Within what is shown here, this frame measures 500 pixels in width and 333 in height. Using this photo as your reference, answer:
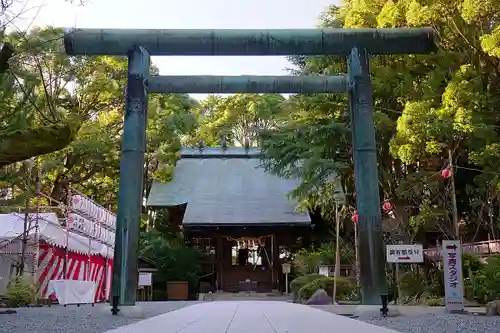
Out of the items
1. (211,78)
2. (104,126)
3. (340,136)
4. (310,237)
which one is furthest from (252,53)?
(310,237)

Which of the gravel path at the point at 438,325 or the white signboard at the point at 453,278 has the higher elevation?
the white signboard at the point at 453,278

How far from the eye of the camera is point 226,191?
26422mm

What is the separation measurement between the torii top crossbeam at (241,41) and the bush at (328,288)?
9933mm

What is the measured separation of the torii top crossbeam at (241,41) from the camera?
8.47m

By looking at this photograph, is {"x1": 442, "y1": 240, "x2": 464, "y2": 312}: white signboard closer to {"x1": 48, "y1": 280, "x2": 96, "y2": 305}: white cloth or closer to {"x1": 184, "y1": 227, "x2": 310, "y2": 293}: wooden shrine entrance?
{"x1": 48, "y1": 280, "x2": 96, "y2": 305}: white cloth

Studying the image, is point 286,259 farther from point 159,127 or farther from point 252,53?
point 252,53

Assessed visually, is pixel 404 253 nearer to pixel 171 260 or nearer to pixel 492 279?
pixel 492 279

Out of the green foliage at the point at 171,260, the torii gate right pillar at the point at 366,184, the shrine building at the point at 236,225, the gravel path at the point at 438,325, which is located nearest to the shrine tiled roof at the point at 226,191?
the shrine building at the point at 236,225

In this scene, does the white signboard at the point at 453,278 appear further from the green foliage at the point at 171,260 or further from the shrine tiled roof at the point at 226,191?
the green foliage at the point at 171,260

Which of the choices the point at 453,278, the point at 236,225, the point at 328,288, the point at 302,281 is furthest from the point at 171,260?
the point at 453,278

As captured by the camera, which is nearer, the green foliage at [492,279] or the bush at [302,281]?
the green foliage at [492,279]

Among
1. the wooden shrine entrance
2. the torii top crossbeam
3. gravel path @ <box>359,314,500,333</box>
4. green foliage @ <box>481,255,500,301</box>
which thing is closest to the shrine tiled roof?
the wooden shrine entrance

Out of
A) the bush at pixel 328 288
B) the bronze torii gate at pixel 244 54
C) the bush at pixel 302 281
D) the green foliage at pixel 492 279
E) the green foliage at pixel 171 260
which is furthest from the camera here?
the green foliage at pixel 171 260

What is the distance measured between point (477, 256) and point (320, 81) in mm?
8613
